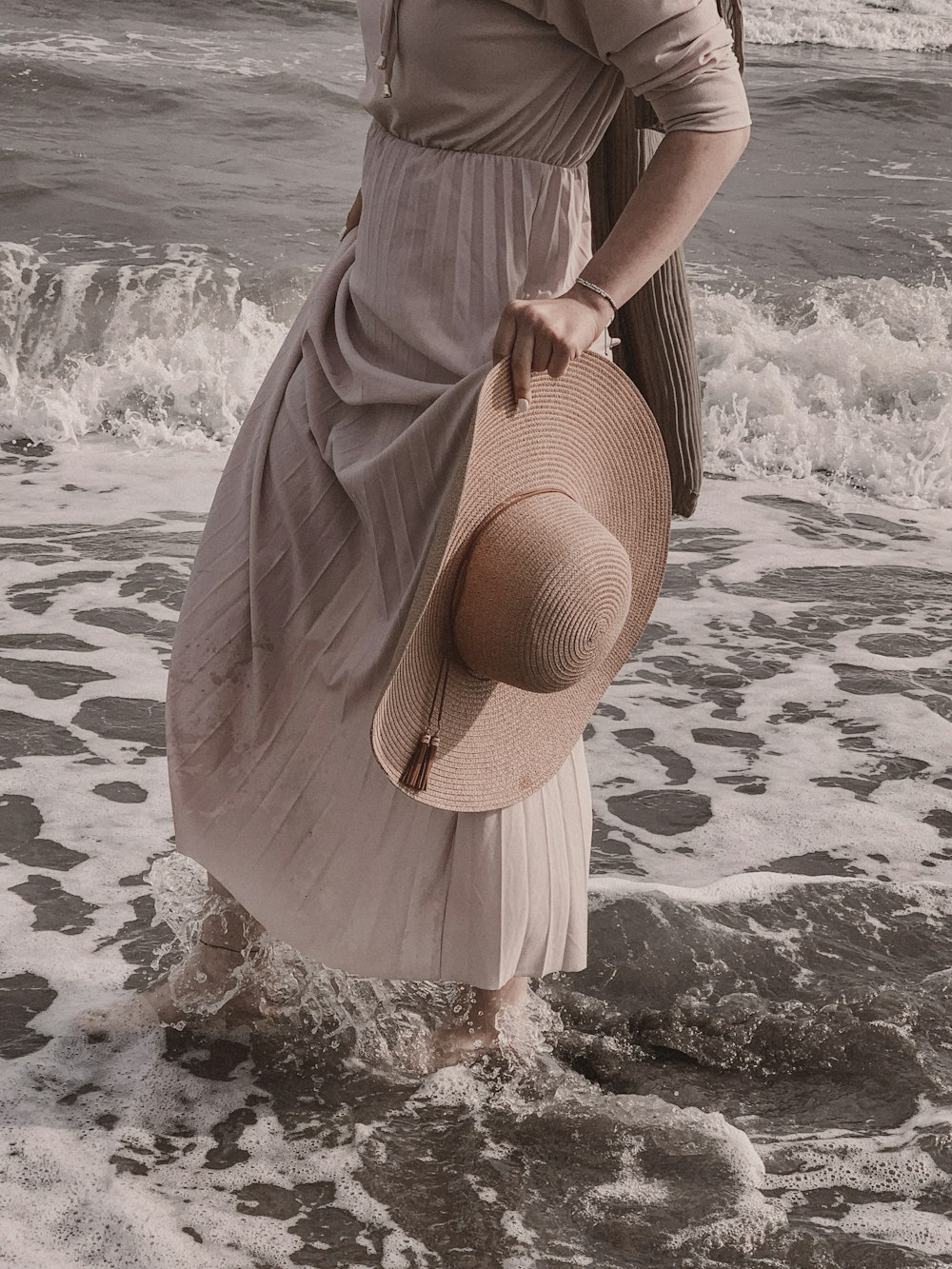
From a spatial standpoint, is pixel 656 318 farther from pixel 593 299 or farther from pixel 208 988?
pixel 208 988

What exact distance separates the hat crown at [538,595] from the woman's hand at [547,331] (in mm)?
182

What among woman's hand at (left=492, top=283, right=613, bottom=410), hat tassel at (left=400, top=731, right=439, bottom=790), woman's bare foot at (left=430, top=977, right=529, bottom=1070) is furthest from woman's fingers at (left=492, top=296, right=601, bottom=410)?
woman's bare foot at (left=430, top=977, right=529, bottom=1070)

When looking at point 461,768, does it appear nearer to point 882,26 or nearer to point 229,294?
point 229,294

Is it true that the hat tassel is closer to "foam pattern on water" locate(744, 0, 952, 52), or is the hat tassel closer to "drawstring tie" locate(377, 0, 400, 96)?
"drawstring tie" locate(377, 0, 400, 96)

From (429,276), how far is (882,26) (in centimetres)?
1867

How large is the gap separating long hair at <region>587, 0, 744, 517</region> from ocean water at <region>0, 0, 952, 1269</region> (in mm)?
A: 971

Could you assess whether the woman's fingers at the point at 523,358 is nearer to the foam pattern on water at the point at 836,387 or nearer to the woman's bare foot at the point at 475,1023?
the woman's bare foot at the point at 475,1023

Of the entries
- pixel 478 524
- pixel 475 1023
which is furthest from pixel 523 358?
pixel 475 1023

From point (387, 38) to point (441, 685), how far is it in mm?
798

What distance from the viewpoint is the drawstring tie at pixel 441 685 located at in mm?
1851

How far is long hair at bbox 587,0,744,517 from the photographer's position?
1896mm

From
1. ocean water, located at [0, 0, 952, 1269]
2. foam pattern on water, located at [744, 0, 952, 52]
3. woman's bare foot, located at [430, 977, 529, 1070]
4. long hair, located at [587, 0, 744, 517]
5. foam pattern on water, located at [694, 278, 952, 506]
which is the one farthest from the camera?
foam pattern on water, located at [744, 0, 952, 52]

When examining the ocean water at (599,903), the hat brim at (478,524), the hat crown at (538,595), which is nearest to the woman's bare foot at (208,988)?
the ocean water at (599,903)

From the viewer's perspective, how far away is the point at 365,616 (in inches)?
78.3
